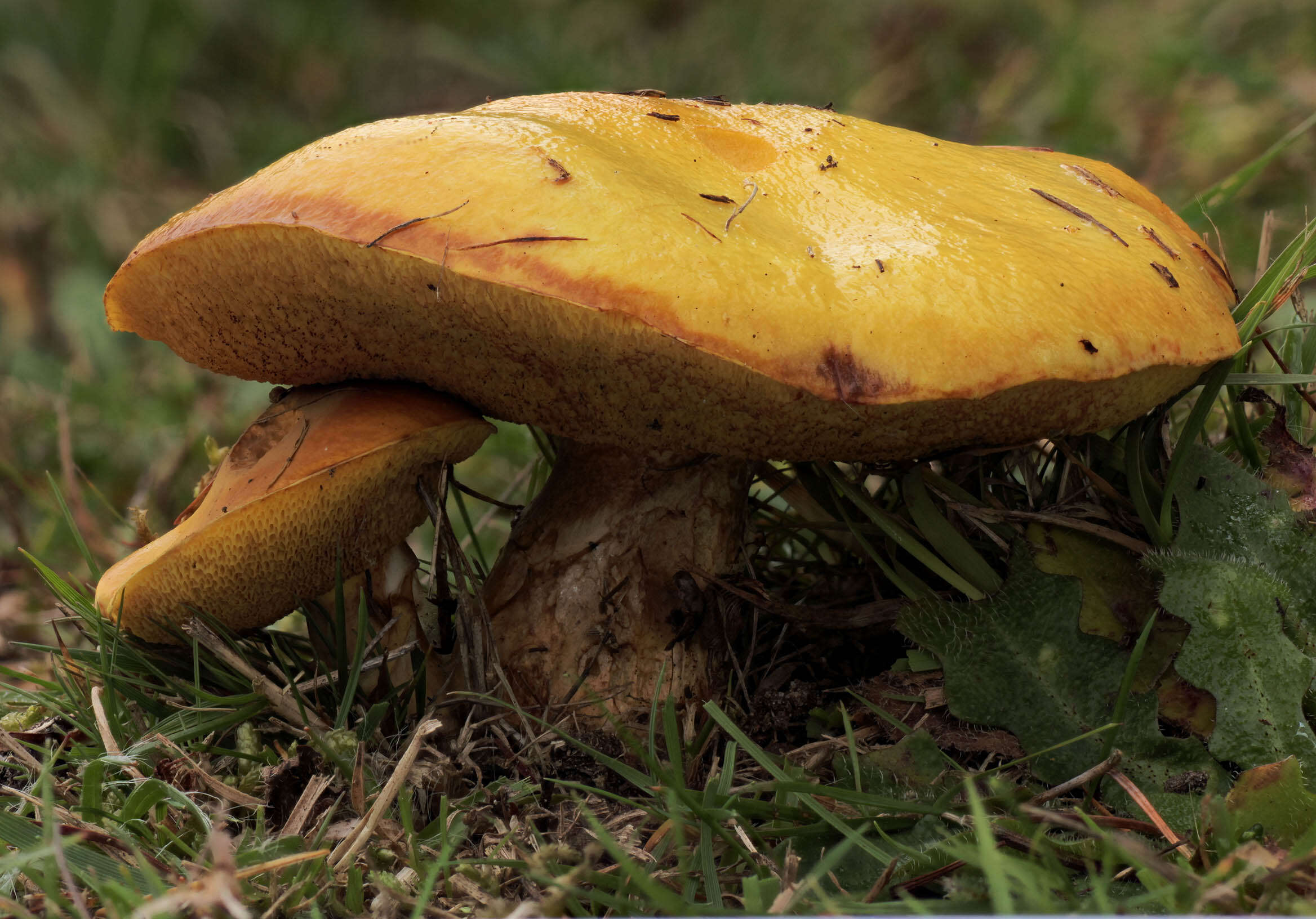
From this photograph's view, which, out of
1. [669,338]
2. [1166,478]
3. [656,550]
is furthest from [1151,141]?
[669,338]

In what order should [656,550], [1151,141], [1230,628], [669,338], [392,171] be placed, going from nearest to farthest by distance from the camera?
1. [669,338]
2. [392,171]
3. [1230,628]
4. [656,550]
5. [1151,141]

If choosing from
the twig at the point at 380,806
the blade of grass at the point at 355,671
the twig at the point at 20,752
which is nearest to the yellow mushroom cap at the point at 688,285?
the blade of grass at the point at 355,671

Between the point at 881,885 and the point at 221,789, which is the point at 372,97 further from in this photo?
the point at 881,885

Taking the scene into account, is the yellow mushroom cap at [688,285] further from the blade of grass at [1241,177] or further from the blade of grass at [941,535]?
the blade of grass at [1241,177]

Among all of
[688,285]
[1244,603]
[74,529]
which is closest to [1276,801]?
[1244,603]

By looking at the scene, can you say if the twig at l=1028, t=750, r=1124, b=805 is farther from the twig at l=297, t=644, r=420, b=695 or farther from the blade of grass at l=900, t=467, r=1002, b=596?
the twig at l=297, t=644, r=420, b=695

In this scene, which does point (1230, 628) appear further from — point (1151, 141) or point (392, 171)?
point (1151, 141)
